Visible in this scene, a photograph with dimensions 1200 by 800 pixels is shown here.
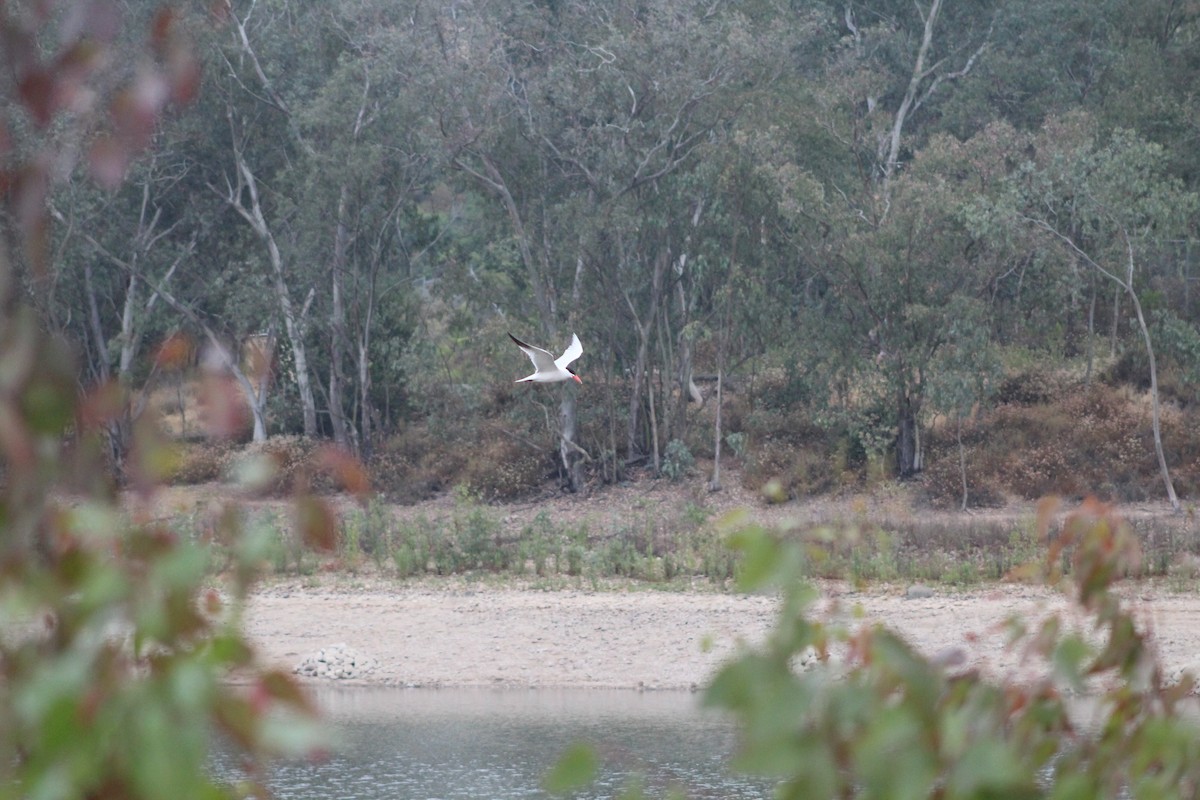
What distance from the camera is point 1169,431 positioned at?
22266mm

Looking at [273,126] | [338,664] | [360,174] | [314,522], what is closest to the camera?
[314,522]

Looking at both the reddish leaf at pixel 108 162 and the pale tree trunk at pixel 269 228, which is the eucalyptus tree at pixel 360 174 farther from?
the reddish leaf at pixel 108 162

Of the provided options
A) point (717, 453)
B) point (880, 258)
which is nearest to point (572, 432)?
point (717, 453)

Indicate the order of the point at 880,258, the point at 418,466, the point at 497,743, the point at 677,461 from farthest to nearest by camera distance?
the point at 418,466 < the point at 677,461 < the point at 880,258 < the point at 497,743

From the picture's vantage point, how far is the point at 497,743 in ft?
37.9

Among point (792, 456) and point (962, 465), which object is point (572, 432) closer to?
point (792, 456)

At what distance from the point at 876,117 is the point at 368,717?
15642 millimetres

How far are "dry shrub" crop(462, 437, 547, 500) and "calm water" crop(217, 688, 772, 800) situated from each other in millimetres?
10550

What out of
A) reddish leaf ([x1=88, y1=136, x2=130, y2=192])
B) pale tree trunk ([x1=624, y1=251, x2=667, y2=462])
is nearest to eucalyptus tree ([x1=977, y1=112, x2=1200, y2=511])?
pale tree trunk ([x1=624, y1=251, x2=667, y2=462])

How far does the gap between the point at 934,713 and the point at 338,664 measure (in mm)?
13194

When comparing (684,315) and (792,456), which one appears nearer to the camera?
(792,456)

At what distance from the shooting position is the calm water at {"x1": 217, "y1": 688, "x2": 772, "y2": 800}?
10.3 metres

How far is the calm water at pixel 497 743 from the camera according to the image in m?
10.3

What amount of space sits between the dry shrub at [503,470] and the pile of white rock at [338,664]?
9.73 m
